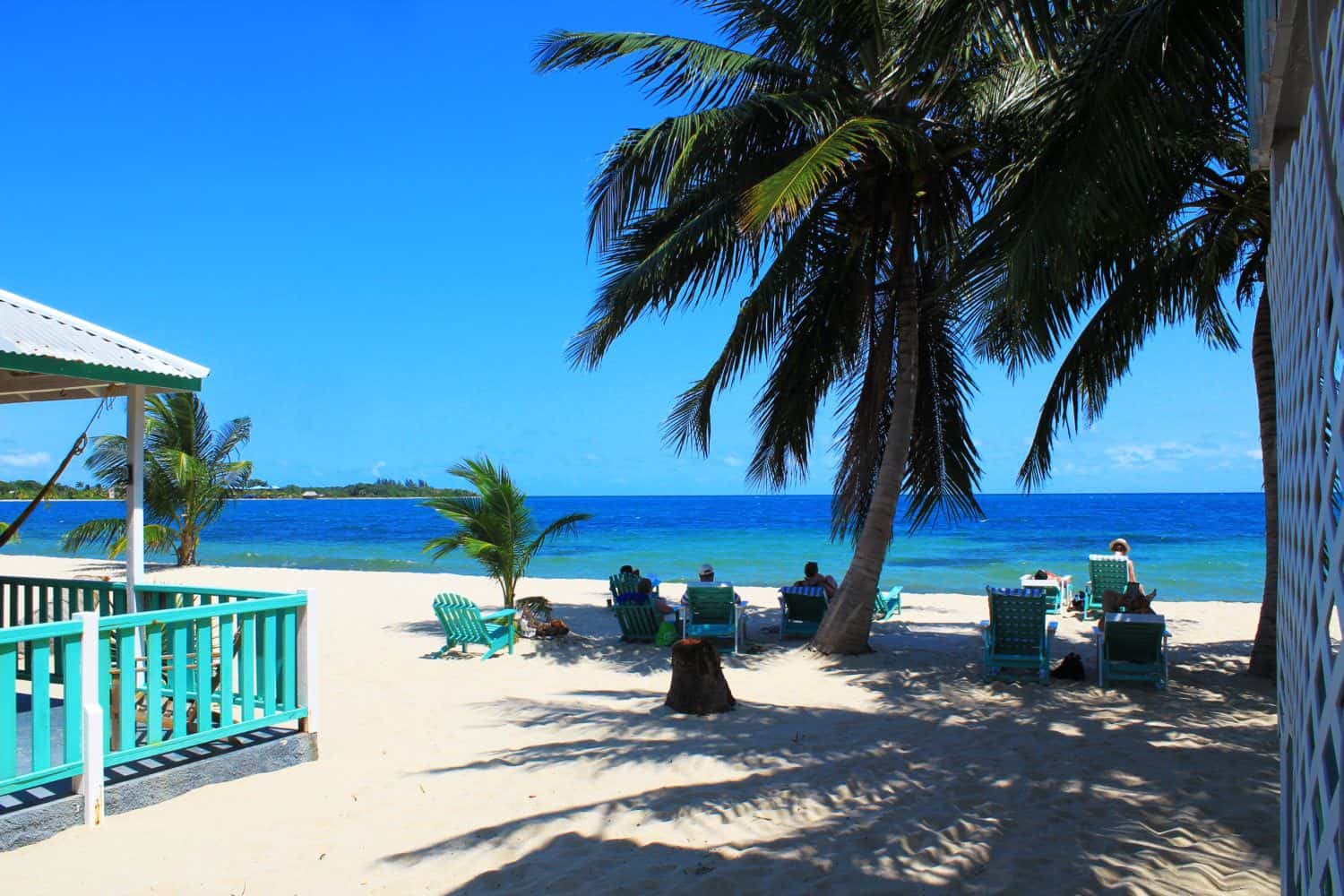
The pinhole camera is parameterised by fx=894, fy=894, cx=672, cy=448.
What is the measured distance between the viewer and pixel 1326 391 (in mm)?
1588

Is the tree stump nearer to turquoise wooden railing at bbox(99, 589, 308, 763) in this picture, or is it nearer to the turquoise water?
turquoise wooden railing at bbox(99, 589, 308, 763)

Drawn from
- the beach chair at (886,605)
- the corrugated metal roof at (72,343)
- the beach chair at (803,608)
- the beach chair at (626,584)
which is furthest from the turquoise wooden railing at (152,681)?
the beach chair at (886,605)

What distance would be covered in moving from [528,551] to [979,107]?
714cm

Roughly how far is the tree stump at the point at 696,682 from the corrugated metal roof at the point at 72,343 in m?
4.08

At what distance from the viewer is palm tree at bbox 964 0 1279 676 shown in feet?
15.8

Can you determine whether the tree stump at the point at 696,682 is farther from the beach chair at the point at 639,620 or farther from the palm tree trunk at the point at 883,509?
the beach chair at the point at 639,620

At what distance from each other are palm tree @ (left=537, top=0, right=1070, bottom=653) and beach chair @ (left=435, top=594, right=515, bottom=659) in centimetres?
308

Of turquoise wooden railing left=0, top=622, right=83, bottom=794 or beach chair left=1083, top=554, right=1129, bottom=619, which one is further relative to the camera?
beach chair left=1083, top=554, right=1129, bottom=619

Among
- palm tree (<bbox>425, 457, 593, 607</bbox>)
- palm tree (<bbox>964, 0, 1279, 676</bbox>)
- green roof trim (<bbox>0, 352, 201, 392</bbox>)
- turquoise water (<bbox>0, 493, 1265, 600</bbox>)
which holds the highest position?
palm tree (<bbox>964, 0, 1279, 676</bbox>)

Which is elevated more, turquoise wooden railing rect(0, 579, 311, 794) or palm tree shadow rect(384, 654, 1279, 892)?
turquoise wooden railing rect(0, 579, 311, 794)

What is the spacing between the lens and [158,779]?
4.74m

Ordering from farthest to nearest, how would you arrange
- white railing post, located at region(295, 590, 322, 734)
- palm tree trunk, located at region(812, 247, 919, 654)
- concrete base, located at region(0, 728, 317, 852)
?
palm tree trunk, located at region(812, 247, 919, 654)
white railing post, located at region(295, 590, 322, 734)
concrete base, located at region(0, 728, 317, 852)

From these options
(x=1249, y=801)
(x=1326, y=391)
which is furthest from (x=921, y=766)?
(x=1326, y=391)

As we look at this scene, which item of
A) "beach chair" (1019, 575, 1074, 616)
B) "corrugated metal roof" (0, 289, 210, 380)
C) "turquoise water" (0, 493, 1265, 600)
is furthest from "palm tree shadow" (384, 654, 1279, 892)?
"beach chair" (1019, 575, 1074, 616)
